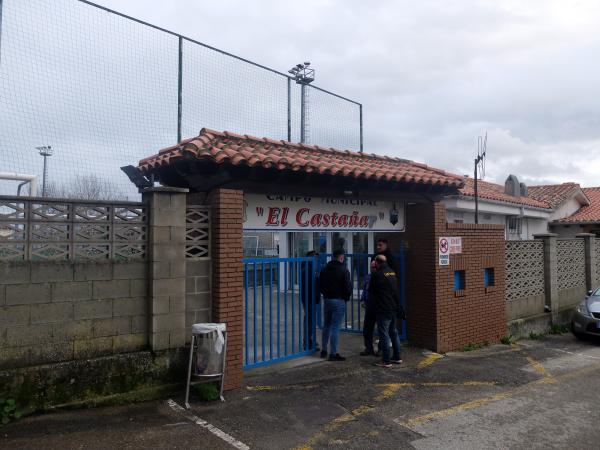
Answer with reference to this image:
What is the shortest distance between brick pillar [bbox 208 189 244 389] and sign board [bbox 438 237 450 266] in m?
3.65

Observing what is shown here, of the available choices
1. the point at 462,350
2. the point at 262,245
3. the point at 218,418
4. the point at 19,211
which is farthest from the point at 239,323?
the point at 262,245

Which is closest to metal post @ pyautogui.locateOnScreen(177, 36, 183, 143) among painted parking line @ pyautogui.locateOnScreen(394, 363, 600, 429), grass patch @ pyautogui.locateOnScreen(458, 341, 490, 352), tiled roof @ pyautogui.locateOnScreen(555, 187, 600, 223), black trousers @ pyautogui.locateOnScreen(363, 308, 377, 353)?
black trousers @ pyautogui.locateOnScreen(363, 308, 377, 353)

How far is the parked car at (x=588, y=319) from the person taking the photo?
367 inches

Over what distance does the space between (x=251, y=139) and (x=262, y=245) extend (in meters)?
16.0

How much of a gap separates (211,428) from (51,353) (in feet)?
5.75

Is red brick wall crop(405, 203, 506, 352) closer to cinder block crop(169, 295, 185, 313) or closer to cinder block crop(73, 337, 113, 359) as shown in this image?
cinder block crop(169, 295, 185, 313)

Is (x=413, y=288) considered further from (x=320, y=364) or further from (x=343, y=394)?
(x=343, y=394)

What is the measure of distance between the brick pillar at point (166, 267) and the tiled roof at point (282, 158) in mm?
500

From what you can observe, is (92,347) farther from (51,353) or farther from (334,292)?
(334,292)

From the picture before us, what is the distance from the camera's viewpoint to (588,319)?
9422mm

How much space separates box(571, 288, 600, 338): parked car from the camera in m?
9.32

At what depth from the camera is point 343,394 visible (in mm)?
5492

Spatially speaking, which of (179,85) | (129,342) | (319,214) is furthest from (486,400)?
(179,85)

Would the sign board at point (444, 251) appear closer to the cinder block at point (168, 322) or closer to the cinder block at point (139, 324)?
the cinder block at point (168, 322)
